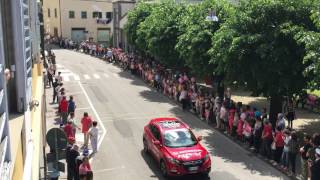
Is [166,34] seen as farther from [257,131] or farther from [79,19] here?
[79,19]

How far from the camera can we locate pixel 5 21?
7.90 metres

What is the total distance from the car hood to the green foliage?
4335mm

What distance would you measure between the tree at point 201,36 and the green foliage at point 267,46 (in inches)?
161

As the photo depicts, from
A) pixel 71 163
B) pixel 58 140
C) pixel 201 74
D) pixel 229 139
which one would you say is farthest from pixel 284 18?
pixel 58 140

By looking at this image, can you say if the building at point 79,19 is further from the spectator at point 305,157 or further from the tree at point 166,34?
the spectator at point 305,157

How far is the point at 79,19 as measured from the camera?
75.6 meters

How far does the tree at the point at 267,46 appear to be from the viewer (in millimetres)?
17922

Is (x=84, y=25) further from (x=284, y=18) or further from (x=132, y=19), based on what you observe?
(x=284, y=18)

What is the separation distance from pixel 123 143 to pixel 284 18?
844 cm

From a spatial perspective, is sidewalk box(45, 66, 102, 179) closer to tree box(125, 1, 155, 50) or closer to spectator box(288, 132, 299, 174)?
spectator box(288, 132, 299, 174)

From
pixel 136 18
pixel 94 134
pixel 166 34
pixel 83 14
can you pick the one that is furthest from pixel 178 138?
pixel 83 14

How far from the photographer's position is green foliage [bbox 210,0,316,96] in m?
17.9

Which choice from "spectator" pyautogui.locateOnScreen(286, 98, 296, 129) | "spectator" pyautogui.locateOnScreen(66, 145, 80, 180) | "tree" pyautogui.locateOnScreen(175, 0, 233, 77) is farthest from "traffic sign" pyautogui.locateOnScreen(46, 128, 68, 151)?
"tree" pyautogui.locateOnScreen(175, 0, 233, 77)

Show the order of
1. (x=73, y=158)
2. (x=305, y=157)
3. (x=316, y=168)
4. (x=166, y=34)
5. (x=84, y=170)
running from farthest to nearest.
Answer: (x=166, y=34) → (x=305, y=157) → (x=73, y=158) → (x=84, y=170) → (x=316, y=168)
